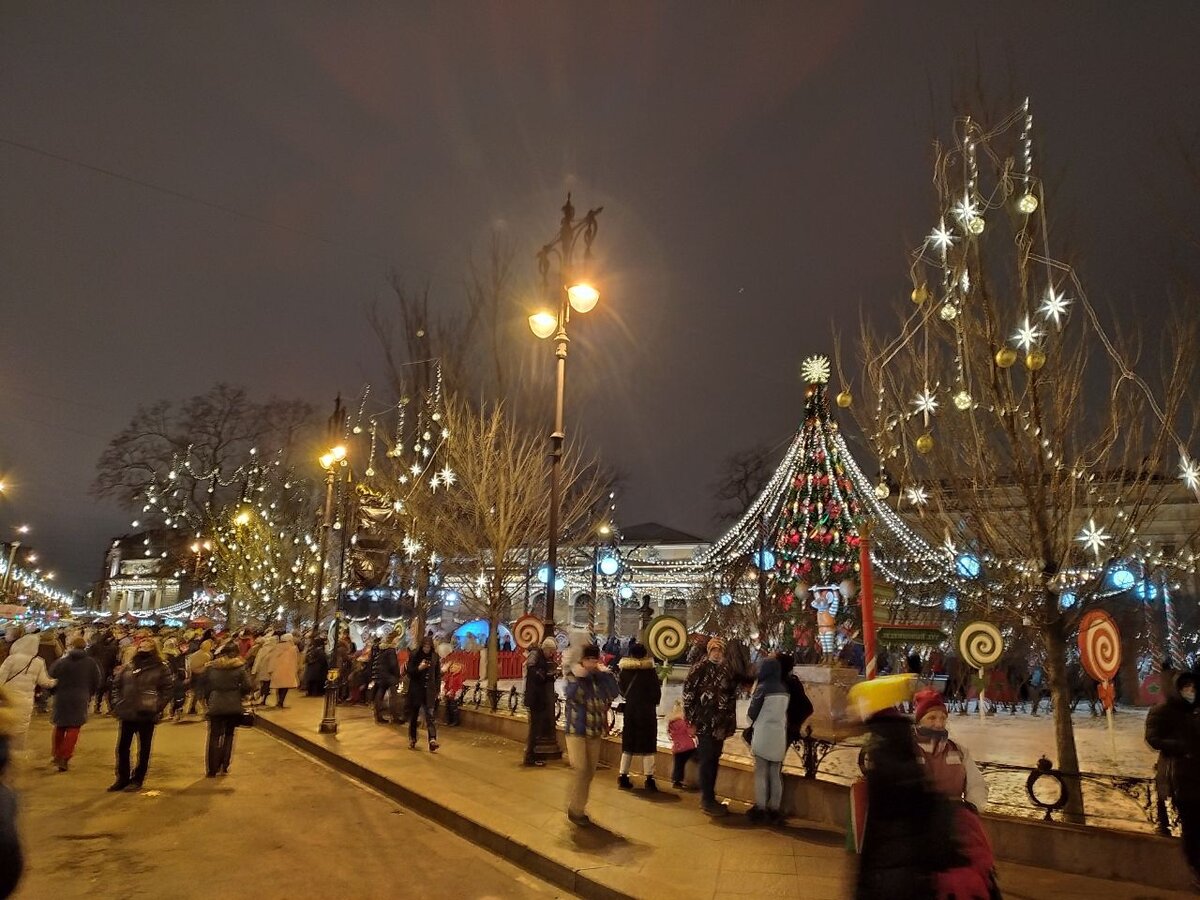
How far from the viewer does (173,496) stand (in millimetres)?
38156

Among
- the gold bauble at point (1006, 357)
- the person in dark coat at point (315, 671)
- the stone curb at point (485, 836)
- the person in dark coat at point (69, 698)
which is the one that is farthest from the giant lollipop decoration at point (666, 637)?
the person in dark coat at point (315, 671)

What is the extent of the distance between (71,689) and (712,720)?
8.40 meters

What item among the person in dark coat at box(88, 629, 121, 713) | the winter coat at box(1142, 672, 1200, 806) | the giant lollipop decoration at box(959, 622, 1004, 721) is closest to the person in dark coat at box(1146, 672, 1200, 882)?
the winter coat at box(1142, 672, 1200, 806)

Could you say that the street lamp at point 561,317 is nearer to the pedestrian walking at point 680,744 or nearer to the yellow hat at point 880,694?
the pedestrian walking at point 680,744

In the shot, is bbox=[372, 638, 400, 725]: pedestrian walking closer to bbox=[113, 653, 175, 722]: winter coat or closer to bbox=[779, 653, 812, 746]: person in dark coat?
bbox=[113, 653, 175, 722]: winter coat

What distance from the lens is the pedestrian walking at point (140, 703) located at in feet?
31.5

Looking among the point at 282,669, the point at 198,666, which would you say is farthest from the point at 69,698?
the point at 282,669

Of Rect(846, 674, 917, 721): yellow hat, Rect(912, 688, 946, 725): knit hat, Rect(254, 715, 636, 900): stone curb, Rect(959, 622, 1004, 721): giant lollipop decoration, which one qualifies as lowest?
Rect(254, 715, 636, 900): stone curb

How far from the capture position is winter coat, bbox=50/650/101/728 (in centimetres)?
1081

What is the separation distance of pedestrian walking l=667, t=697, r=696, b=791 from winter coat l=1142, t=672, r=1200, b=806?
16.2ft

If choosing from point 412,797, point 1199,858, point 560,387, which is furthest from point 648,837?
point 560,387

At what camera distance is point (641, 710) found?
380 inches

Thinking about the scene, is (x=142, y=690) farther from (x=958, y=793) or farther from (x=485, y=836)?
(x=958, y=793)

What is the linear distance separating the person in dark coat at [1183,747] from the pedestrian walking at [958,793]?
83.7 inches
